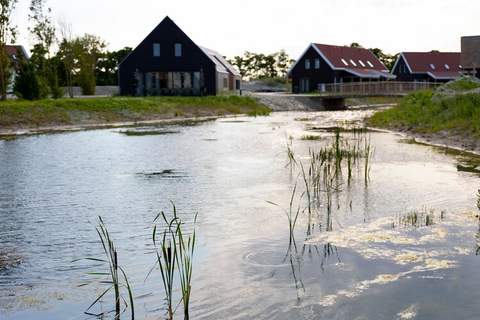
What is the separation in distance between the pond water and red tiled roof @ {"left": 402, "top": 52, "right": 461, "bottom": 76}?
70349 millimetres

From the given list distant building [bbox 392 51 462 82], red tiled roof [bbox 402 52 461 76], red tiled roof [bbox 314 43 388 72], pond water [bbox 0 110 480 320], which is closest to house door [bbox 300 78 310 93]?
red tiled roof [bbox 314 43 388 72]

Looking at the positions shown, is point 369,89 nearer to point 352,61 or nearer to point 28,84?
point 352,61

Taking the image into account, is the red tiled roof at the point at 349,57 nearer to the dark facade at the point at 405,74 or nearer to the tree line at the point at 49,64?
the dark facade at the point at 405,74

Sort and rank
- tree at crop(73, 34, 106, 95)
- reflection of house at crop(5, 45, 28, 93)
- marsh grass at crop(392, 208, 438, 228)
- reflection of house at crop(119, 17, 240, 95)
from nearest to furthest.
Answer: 1. marsh grass at crop(392, 208, 438, 228)
2. reflection of house at crop(5, 45, 28, 93)
3. reflection of house at crop(119, 17, 240, 95)
4. tree at crop(73, 34, 106, 95)

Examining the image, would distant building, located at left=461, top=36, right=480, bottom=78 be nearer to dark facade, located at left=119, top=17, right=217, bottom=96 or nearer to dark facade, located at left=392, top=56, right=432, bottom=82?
dark facade, located at left=119, top=17, right=217, bottom=96

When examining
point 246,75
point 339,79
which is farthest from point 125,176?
point 246,75

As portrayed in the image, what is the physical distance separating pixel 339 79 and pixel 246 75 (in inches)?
1624

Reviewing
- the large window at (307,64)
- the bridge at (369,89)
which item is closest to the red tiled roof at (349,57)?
the large window at (307,64)

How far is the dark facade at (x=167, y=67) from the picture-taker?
191 ft

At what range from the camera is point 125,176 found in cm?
1656

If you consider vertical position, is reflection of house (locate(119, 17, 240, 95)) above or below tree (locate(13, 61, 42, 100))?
above

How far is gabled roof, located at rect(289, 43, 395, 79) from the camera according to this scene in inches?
2977

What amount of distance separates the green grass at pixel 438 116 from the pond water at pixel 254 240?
6282 mm

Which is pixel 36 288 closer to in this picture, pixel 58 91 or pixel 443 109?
pixel 443 109
